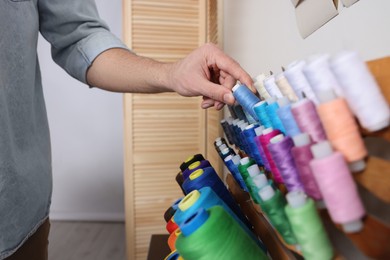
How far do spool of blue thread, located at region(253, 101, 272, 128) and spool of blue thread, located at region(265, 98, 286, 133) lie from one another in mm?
12

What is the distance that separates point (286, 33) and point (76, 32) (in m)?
0.56

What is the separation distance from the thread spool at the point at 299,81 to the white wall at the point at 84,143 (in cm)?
237

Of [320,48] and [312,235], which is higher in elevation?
[320,48]

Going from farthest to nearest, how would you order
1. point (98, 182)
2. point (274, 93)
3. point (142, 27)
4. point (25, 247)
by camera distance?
point (98, 182) → point (142, 27) → point (25, 247) → point (274, 93)

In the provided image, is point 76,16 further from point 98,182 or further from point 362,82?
point 98,182

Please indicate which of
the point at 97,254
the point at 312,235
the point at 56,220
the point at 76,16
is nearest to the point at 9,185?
the point at 76,16

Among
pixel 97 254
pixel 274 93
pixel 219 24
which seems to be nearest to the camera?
pixel 274 93

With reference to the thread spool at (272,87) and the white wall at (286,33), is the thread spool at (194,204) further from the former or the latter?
the white wall at (286,33)

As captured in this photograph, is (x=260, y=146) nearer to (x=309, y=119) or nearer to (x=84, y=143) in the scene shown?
(x=309, y=119)

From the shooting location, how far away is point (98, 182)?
268 cm

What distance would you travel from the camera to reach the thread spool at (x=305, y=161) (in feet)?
0.94

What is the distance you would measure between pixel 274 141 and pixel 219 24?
110 centimetres

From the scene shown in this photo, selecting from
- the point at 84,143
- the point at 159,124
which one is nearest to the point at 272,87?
the point at 159,124

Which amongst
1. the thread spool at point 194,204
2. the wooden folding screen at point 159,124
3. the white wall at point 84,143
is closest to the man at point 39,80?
the thread spool at point 194,204
